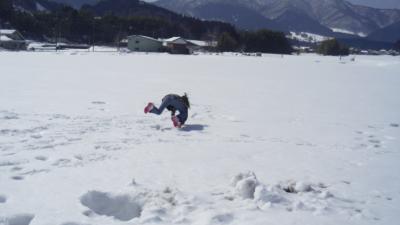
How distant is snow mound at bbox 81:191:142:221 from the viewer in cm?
488

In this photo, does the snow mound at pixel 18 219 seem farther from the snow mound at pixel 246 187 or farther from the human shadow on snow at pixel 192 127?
the human shadow on snow at pixel 192 127

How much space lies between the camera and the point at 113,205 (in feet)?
16.4

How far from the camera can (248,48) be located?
390 feet

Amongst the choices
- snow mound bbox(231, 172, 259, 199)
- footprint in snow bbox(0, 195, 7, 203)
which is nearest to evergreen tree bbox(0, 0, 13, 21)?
footprint in snow bbox(0, 195, 7, 203)

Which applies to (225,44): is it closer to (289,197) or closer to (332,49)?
(332,49)

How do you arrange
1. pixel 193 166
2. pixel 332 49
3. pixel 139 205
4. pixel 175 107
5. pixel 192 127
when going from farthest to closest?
pixel 332 49
pixel 192 127
pixel 175 107
pixel 193 166
pixel 139 205

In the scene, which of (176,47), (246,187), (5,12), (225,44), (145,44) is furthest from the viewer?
(225,44)

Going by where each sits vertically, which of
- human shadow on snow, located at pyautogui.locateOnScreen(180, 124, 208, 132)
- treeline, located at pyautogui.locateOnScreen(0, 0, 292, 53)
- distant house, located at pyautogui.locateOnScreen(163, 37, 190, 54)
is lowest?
human shadow on snow, located at pyautogui.locateOnScreen(180, 124, 208, 132)

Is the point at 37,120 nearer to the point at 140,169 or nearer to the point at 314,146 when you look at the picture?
the point at 140,169

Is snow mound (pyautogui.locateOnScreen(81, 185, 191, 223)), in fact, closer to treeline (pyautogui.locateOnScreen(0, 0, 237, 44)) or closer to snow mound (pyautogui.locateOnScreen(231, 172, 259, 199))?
snow mound (pyautogui.locateOnScreen(231, 172, 259, 199))

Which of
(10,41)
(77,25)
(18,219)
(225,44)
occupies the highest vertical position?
(77,25)

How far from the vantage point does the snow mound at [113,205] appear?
4.88 m

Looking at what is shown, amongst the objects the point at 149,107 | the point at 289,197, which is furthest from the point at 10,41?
the point at 289,197

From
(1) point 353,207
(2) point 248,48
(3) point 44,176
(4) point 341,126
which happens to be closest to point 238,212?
(1) point 353,207
